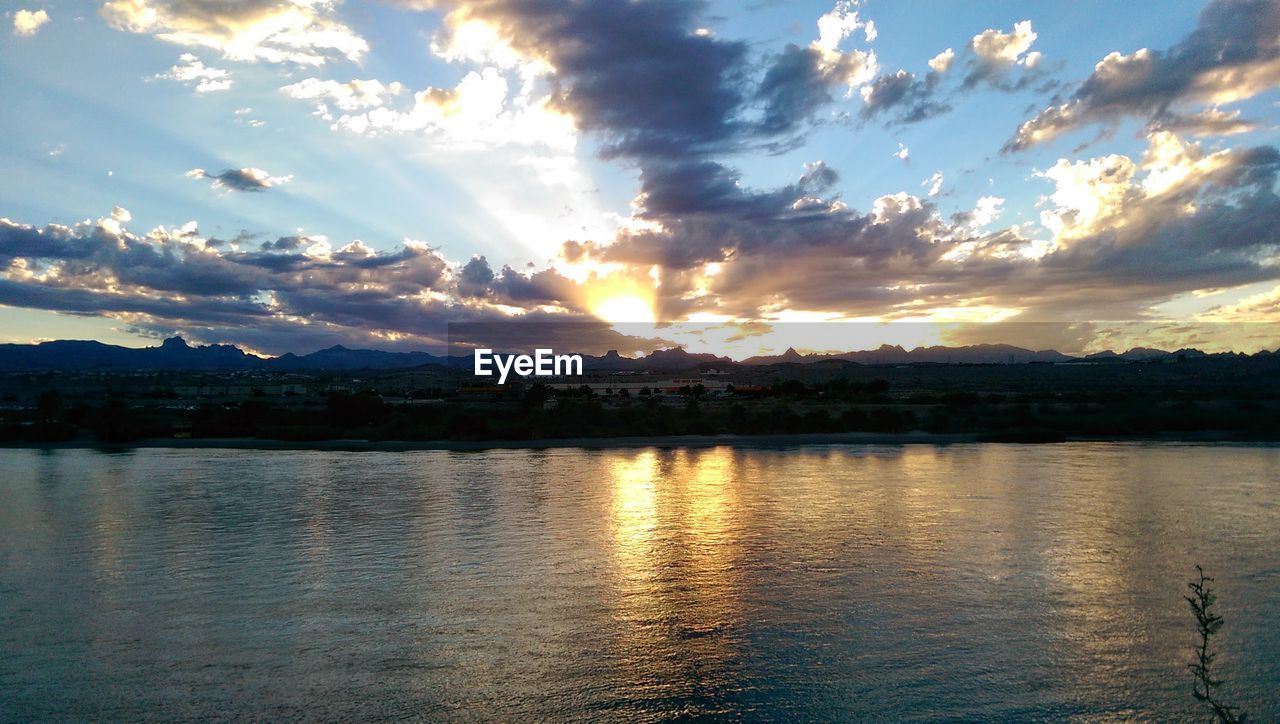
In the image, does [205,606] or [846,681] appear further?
[205,606]


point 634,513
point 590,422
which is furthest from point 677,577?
point 590,422

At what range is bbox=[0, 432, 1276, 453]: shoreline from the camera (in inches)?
1540

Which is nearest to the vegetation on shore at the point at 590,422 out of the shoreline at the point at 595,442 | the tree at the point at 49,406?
the tree at the point at 49,406

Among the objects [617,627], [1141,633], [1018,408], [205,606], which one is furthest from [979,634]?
[1018,408]

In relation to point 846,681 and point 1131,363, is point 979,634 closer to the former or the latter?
point 846,681

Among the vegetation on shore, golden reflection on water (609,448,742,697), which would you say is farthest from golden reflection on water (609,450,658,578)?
the vegetation on shore

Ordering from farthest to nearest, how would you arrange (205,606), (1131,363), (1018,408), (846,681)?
1. (1131,363)
2. (1018,408)
3. (205,606)
4. (846,681)

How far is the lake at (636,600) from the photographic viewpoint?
857 cm

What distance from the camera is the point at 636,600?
474 inches

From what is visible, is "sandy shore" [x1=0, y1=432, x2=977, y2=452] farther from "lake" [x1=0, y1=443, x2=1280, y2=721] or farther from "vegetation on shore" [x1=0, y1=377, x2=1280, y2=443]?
"lake" [x1=0, y1=443, x2=1280, y2=721]

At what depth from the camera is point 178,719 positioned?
26.3 ft

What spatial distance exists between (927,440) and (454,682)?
34.5 meters

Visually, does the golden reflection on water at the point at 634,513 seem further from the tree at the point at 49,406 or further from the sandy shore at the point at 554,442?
the tree at the point at 49,406

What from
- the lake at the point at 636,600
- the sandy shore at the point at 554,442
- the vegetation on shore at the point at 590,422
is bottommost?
the lake at the point at 636,600
